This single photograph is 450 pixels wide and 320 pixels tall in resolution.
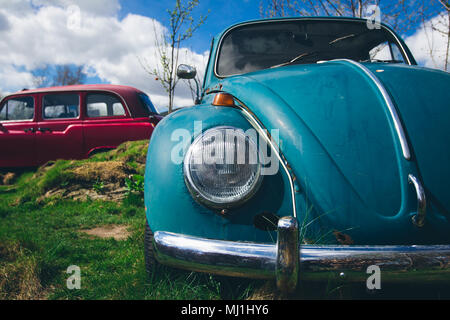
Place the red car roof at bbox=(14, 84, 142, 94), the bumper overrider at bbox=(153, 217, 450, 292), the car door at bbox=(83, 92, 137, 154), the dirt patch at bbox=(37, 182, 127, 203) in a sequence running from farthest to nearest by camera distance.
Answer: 1. the red car roof at bbox=(14, 84, 142, 94)
2. the car door at bbox=(83, 92, 137, 154)
3. the dirt patch at bbox=(37, 182, 127, 203)
4. the bumper overrider at bbox=(153, 217, 450, 292)

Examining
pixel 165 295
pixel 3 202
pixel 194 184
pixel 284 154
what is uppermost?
pixel 284 154

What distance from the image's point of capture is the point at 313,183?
47.5 inches

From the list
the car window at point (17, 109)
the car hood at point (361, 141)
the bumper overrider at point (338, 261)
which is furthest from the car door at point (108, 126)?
the bumper overrider at point (338, 261)

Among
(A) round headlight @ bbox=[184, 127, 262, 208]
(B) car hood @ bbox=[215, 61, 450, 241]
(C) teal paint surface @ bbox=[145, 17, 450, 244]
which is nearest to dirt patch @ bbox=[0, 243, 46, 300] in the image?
(C) teal paint surface @ bbox=[145, 17, 450, 244]

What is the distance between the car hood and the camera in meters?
1.17

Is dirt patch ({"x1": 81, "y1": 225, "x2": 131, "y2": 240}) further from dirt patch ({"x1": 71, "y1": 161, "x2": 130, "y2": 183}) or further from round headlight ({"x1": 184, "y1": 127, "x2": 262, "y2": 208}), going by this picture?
round headlight ({"x1": 184, "y1": 127, "x2": 262, "y2": 208})

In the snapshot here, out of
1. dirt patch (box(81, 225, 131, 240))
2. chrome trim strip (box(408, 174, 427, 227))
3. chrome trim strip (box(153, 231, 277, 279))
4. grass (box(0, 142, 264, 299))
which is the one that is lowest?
dirt patch (box(81, 225, 131, 240))

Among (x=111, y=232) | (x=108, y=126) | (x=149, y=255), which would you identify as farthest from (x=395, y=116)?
(x=108, y=126)

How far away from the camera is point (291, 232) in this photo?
1.02 meters

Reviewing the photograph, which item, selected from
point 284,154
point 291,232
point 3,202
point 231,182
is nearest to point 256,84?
point 284,154

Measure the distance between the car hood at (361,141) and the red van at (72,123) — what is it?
4.15 metres

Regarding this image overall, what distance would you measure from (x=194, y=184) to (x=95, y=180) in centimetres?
351

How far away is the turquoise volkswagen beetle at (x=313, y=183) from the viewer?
103 cm
